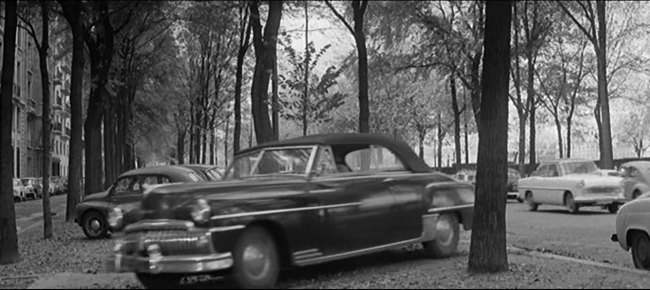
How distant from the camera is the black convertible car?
23.6 feet

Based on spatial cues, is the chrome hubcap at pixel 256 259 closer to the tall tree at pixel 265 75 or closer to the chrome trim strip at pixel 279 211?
the chrome trim strip at pixel 279 211

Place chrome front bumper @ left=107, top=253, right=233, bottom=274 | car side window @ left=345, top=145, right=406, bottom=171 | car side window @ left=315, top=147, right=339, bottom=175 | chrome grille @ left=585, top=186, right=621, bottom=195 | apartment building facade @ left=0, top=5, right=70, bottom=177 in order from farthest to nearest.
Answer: apartment building facade @ left=0, top=5, right=70, bottom=177 < chrome grille @ left=585, top=186, right=621, bottom=195 < car side window @ left=345, top=145, right=406, bottom=171 < car side window @ left=315, top=147, right=339, bottom=175 < chrome front bumper @ left=107, top=253, right=233, bottom=274

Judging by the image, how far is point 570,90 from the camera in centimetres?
4509

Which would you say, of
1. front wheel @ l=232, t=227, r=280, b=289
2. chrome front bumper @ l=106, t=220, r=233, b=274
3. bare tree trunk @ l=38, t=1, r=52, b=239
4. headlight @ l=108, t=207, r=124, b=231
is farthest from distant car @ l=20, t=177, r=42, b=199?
front wheel @ l=232, t=227, r=280, b=289

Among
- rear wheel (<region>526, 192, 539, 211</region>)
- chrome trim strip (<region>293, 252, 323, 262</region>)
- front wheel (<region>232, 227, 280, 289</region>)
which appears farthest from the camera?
rear wheel (<region>526, 192, 539, 211</region>)

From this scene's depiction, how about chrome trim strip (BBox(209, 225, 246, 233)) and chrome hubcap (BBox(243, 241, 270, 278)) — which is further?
chrome hubcap (BBox(243, 241, 270, 278))

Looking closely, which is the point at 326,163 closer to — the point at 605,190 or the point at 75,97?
the point at 75,97

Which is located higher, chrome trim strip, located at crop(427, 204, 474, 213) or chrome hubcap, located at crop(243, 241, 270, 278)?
chrome trim strip, located at crop(427, 204, 474, 213)

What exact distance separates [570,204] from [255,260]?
17.8 meters

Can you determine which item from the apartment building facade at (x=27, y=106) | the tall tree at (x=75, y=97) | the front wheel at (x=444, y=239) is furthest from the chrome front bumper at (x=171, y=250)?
the apartment building facade at (x=27, y=106)

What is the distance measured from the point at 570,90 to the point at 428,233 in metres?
38.2

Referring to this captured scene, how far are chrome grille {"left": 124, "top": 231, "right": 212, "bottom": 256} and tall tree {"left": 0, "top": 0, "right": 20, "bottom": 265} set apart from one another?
580cm

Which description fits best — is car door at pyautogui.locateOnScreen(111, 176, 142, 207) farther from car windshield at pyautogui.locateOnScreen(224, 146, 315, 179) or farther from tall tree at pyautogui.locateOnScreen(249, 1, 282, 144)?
car windshield at pyautogui.locateOnScreen(224, 146, 315, 179)

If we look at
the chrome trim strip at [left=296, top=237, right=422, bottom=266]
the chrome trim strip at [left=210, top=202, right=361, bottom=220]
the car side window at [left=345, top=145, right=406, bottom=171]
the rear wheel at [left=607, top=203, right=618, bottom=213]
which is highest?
the car side window at [left=345, top=145, right=406, bottom=171]
